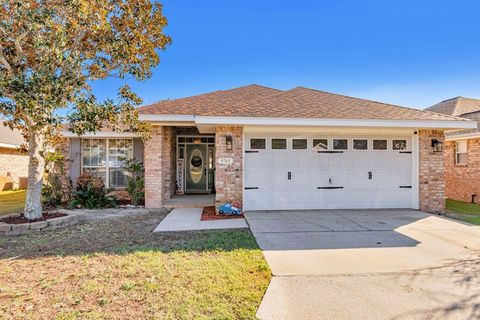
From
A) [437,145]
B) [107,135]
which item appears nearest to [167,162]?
[107,135]

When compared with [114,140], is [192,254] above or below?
below

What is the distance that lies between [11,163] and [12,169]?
39 cm

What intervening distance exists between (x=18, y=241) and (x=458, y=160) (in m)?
16.0

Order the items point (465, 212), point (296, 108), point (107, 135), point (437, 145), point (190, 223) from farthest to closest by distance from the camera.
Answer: point (107, 135)
point (465, 212)
point (437, 145)
point (296, 108)
point (190, 223)

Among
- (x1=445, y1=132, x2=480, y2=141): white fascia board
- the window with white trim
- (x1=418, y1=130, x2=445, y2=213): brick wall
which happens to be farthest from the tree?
(x1=445, y1=132, x2=480, y2=141): white fascia board

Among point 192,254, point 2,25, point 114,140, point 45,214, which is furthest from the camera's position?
point 114,140

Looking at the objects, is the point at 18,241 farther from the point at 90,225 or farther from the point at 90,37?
the point at 90,37

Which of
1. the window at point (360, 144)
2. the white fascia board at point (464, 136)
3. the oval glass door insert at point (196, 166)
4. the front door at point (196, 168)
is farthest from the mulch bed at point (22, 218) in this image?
the white fascia board at point (464, 136)

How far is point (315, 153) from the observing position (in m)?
9.23

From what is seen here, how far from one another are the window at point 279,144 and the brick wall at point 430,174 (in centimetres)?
452

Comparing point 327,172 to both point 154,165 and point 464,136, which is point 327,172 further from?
point 464,136

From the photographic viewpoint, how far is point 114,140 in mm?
11359

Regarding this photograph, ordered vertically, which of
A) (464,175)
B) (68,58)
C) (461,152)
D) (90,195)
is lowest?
(90,195)

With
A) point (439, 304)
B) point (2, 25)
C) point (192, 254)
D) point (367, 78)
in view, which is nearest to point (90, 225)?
point (192, 254)
